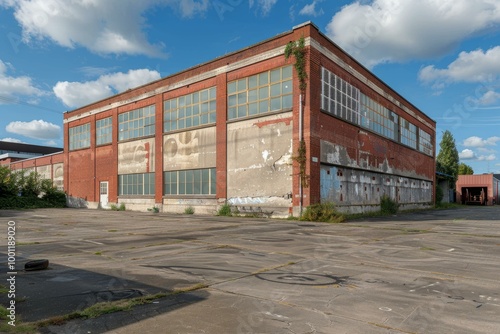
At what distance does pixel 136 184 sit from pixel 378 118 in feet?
65.1

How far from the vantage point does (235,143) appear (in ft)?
70.8

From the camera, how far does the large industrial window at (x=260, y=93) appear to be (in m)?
19.5

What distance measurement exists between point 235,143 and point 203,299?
57.1ft

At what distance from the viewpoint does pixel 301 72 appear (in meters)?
18.6

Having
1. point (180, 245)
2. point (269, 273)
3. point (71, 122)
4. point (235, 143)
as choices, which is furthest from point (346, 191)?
point (71, 122)

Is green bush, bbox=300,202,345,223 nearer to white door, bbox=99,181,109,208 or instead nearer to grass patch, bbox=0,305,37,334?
grass patch, bbox=0,305,37,334

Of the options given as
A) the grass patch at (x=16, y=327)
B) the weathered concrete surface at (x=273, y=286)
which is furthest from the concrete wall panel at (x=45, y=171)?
the grass patch at (x=16, y=327)

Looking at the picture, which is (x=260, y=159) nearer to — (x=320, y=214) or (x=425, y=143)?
(x=320, y=214)

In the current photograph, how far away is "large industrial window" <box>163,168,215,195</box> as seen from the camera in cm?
2325

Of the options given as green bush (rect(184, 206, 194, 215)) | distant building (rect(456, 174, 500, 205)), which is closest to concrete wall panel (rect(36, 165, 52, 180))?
green bush (rect(184, 206, 194, 215))

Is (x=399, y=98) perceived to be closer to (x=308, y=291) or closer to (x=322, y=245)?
(x=322, y=245)

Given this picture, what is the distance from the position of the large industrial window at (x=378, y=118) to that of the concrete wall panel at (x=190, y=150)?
10.5m

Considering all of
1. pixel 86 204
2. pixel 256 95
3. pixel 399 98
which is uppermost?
pixel 399 98

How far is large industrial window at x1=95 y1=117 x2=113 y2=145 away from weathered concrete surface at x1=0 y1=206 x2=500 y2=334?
24759 millimetres
